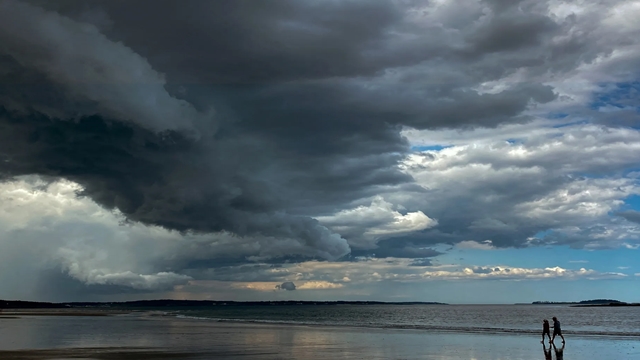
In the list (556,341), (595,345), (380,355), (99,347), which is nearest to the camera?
(380,355)

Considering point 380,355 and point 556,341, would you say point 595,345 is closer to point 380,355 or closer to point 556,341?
point 556,341

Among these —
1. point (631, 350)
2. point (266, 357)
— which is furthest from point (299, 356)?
point (631, 350)

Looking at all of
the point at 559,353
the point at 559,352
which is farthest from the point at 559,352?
the point at 559,353

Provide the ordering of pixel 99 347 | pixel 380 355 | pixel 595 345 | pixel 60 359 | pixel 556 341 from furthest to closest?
pixel 556 341, pixel 595 345, pixel 99 347, pixel 380 355, pixel 60 359

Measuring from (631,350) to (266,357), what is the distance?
2544cm

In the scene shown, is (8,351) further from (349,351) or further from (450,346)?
(450,346)

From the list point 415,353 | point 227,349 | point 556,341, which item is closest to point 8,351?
point 227,349

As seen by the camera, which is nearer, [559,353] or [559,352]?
[559,353]

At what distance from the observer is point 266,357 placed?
34.0 metres

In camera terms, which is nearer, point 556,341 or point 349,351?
point 349,351

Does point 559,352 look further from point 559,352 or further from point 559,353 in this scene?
point 559,353

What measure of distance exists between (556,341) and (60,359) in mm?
37902

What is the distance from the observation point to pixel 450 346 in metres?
42.3

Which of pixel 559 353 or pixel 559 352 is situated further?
pixel 559 352
